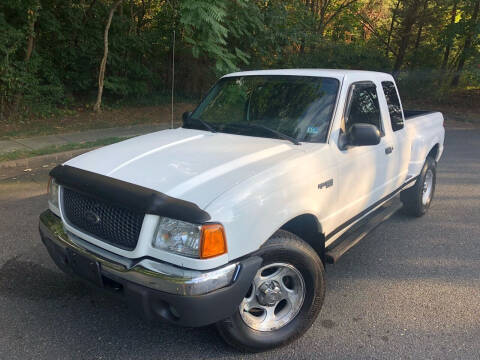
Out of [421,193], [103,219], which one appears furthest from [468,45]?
[103,219]

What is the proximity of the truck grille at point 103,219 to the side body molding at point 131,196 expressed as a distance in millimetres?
67

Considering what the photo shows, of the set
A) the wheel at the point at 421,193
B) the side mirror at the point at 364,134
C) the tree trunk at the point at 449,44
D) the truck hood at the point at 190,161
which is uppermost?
the tree trunk at the point at 449,44

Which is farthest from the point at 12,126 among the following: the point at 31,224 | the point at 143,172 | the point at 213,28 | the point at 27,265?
the point at 143,172

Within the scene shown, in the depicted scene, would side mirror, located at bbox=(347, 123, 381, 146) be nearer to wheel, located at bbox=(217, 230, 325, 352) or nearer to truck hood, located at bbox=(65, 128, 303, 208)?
truck hood, located at bbox=(65, 128, 303, 208)

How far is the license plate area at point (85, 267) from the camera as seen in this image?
8.41 ft

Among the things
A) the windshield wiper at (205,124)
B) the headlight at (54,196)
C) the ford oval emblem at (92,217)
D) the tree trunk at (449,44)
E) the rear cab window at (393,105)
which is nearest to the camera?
the ford oval emblem at (92,217)

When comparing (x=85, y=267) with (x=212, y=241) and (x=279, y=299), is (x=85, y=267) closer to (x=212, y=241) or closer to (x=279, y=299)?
(x=212, y=241)

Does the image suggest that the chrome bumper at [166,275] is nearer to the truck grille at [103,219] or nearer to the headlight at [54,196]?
the truck grille at [103,219]

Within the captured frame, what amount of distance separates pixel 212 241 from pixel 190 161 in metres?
0.76

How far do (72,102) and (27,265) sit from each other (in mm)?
10423

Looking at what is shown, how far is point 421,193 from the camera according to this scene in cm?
523

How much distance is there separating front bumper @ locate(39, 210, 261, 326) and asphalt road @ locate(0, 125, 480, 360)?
1.70 ft

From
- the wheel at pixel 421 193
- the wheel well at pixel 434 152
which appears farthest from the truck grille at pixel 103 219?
the wheel well at pixel 434 152

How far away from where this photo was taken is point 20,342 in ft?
9.36
